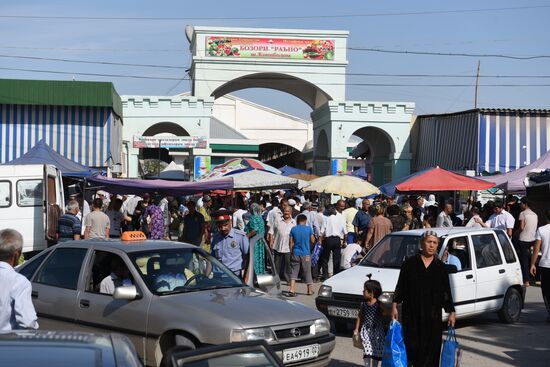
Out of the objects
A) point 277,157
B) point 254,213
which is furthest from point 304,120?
point 254,213

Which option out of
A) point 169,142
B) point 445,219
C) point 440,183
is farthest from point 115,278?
point 169,142

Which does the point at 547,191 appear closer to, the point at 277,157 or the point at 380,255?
the point at 380,255

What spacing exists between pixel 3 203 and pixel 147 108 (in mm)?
21243

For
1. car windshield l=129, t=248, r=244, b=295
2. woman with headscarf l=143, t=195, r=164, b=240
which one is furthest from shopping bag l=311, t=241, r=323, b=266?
car windshield l=129, t=248, r=244, b=295

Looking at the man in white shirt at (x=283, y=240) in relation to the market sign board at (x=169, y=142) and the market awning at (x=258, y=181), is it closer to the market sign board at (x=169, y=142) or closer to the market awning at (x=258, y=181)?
the market awning at (x=258, y=181)

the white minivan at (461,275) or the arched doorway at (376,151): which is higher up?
the arched doorway at (376,151)

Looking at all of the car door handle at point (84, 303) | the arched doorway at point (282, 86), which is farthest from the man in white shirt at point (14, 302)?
the arched doorway at point (282, 86)

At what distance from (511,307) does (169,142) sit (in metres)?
26.5

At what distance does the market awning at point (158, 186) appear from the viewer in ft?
56.8

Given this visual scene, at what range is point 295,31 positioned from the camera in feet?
140

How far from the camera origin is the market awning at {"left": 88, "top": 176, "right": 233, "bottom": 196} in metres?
17.3

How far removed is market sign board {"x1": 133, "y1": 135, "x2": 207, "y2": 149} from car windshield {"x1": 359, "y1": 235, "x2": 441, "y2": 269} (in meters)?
25.9

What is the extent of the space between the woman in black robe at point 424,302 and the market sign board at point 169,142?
99.1ft

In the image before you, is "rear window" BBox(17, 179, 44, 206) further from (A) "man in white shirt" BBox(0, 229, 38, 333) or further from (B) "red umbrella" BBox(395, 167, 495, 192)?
(A) "man in white shirt" BBox(0, 229, 38, 333)
